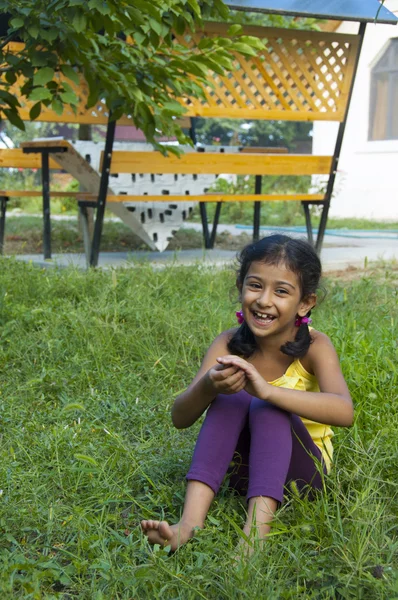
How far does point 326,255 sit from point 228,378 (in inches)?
214

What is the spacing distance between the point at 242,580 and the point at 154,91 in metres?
2.88

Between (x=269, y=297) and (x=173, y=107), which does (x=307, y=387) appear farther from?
(x=173, y=107)

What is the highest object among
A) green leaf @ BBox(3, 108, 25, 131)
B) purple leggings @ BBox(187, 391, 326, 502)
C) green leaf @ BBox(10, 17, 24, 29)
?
green leaf @ BBox(10, 17, 24, 29)

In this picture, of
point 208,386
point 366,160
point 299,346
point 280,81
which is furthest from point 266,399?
point 366,160

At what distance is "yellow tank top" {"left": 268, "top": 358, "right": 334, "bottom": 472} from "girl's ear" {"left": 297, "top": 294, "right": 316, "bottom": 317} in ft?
0.45

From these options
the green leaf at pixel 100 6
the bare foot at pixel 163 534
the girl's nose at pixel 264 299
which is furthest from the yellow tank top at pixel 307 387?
the green leaf at pixel 100 6

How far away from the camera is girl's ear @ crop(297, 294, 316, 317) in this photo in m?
2.31

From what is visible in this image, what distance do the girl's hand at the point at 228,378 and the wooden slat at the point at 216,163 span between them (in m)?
3.74

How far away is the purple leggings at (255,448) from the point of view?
1994 millimetres

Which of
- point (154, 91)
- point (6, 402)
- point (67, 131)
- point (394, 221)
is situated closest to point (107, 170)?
point (154, 91)

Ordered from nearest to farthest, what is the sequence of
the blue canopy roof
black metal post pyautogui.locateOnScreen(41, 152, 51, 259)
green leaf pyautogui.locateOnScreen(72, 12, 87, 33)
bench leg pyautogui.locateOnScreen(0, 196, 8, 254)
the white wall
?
green leaf pyautogui.locateOnScreen(72, 12, 87, 33), the blue canopy roof, black metal post pyautogui.locateOnScreen(41, 152, 51, 259), bench leg pyautogui.locateOnScreen(0, 196, 8, 254), the white wall

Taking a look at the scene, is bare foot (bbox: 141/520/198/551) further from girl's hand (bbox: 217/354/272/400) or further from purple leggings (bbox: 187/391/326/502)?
girl's hand (bbox: 217/354/272/400)

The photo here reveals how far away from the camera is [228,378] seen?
1990 mm

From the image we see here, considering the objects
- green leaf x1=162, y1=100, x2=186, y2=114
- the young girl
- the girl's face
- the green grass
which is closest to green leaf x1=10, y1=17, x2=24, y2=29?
green leaf x1=162, y1=100, x2=186, y2=114
